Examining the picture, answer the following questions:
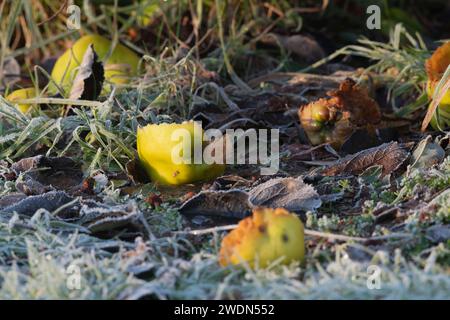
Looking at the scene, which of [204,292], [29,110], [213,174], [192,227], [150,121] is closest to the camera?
[204,292]

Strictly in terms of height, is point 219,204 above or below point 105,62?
below

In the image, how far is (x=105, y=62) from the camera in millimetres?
2949

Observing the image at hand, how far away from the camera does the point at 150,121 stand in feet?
7.65

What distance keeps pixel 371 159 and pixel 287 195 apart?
0.31 metres

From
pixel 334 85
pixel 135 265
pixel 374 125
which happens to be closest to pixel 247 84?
pixel 334 85

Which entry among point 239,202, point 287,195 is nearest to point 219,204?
point 239,202

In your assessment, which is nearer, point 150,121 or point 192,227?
point 192,227

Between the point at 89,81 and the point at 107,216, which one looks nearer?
the point at 107,216

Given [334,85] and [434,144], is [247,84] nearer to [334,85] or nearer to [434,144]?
[334,85]

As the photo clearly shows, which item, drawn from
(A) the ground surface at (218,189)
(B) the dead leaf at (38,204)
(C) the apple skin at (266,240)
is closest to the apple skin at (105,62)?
(A) the ground surface at (218,189)

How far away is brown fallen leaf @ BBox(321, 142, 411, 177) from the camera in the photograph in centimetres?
205

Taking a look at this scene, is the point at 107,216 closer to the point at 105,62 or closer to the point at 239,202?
the point at 239,202

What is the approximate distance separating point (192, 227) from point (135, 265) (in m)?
0.28

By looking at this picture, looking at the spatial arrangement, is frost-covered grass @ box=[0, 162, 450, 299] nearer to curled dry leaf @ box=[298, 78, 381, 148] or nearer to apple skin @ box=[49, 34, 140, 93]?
curled dry leaf @ box=[298, 78, 381, 148]
